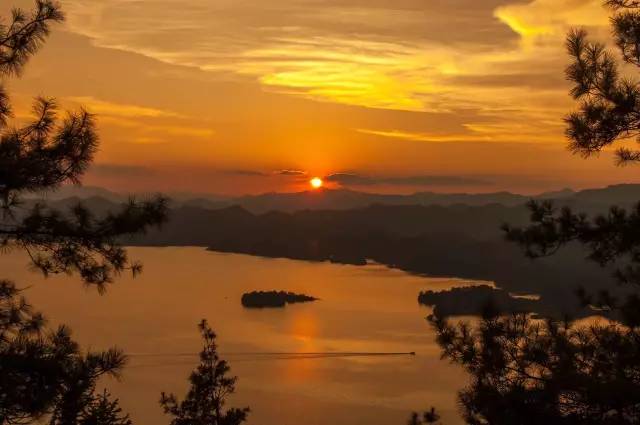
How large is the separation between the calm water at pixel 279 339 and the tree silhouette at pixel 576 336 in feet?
46.8

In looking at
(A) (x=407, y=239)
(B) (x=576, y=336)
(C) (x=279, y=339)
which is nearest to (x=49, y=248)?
(B) (x=576, y=336)

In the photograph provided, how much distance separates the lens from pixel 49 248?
4.94 meters

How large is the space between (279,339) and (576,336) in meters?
25.8

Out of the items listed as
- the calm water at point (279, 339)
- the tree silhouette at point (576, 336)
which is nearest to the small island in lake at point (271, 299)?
the calm water at point (279, 339)

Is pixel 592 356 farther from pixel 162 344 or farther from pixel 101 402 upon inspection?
pixel 162 344

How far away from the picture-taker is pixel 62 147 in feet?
16.7

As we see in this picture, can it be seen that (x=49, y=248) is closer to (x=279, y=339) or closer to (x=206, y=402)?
(x=206, y=402)

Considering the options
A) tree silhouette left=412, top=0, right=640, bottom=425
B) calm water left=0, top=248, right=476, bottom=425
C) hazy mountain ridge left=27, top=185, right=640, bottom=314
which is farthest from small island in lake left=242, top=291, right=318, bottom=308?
tree silhouette left=412, top=0, right=640, bottom=425

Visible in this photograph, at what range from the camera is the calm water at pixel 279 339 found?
2128 cm

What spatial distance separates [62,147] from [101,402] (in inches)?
75.9

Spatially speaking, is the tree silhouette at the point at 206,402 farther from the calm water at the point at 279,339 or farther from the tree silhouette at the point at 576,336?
the calm water at the point at 279,339

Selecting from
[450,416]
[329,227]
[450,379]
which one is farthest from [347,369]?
[329,227]

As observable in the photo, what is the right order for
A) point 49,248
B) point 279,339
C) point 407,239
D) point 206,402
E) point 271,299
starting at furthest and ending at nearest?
point 407,239
point 271,299
point 279,339
point 206,402
point 49,248

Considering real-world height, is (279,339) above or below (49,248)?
below
